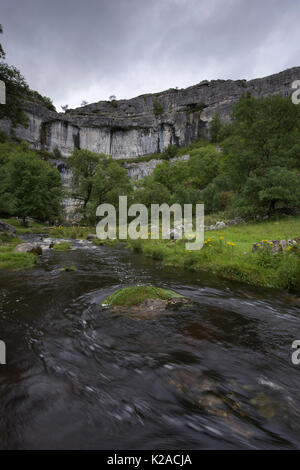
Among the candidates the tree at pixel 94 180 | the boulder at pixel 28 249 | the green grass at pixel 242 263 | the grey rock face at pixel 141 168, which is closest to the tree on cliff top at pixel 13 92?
the boulder at pixel 28 249

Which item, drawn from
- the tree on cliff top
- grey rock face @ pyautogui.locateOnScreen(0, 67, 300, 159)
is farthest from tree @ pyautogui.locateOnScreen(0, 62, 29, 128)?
grey rock face @ pyautogui.locateOnScreen(0, 67, 300, 159)

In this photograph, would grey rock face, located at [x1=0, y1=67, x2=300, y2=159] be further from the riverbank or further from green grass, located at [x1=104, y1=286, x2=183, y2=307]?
green grass, located at [x1=104, y1=286, x2=183, y2=307]

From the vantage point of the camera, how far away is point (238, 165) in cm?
2105

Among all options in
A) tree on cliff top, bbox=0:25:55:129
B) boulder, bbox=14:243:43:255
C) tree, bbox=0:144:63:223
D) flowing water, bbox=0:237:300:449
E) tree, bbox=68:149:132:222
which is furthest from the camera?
tree, bbox=68:149:132:222

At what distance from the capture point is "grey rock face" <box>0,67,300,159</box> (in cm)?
7706

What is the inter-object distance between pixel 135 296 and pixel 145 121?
96.8 m

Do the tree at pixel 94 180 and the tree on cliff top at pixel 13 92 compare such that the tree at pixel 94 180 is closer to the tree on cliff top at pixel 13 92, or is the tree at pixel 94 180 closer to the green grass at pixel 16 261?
the tree on cliff top at pixel 13 92

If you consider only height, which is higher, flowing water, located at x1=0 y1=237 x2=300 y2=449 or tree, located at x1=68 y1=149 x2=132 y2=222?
tree, located at x1=68 y1=149 x2=132 y2=222

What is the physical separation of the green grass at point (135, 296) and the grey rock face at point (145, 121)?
8839 cm

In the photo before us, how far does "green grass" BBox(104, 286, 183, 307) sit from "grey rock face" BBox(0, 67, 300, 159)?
88387 millimetres

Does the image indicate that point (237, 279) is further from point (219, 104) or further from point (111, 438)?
point (219, 104)

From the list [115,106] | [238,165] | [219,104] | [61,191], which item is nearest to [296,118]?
[238,165]

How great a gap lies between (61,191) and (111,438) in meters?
41.7

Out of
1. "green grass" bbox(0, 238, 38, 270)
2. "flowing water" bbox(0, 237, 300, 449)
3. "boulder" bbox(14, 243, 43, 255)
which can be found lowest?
"flowing water" bbox(0, 237, 300, 449)
